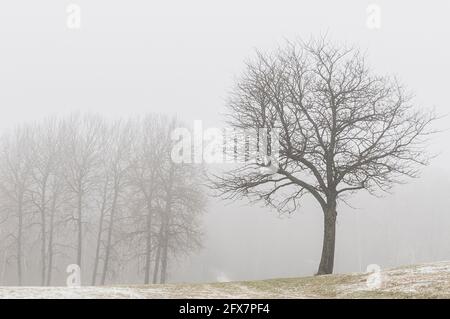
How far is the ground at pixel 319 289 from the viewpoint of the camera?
520 inches

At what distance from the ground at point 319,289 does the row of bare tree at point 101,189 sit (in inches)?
669

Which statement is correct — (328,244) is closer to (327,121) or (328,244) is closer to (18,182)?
(327,121)

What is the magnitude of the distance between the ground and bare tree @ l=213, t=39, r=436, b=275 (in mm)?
4201

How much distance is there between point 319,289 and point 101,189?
94.6 ft

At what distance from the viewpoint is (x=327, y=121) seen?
2209 centimetres

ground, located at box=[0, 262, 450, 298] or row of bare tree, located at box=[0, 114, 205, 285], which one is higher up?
row of bare tree, located at box=[0, 114, 205, 285]

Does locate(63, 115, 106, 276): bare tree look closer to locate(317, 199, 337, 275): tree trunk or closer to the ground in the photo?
locate(317, 199, 337, 275): tree trunk

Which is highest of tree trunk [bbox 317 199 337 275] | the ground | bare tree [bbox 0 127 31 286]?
bare tree [bbox 0 127 31 286]

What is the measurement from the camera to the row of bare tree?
118 feet

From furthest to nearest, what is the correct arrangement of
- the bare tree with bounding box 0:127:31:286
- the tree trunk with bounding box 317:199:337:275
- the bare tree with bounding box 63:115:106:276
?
the bare tree with bounding box 0:127:31:286 < the bare tree with bounding box 63:115:106:276 < the tree trunk with bounding box 317:199:337:275

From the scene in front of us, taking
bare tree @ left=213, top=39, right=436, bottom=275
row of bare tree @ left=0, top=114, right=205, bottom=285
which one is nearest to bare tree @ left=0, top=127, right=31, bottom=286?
row of bare tree @ left=0, top=114, right=205, bottom=285

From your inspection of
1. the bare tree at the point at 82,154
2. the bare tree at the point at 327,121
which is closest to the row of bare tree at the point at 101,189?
the bare tree at the point at 82,154

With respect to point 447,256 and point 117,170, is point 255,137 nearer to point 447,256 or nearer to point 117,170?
point 117,170

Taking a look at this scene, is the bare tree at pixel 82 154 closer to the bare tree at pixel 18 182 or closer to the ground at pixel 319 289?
the bare tree at pixel 18 182
